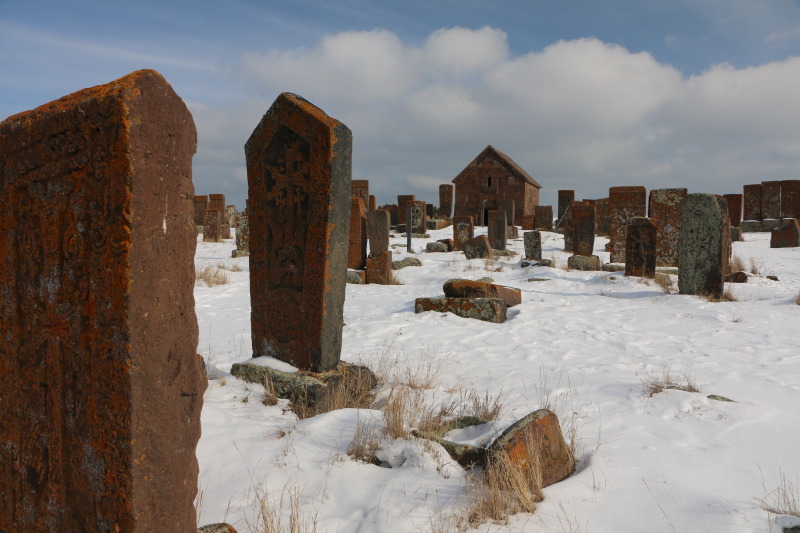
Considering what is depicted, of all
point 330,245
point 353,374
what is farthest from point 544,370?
point 330,245

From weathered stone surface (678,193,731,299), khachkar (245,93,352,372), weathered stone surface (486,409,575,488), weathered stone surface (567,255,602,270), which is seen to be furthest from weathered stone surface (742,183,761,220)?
weathered stone surface (486,409,575,488)

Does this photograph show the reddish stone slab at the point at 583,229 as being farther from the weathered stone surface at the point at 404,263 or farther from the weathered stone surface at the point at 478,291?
the weathered stone surface at the point at 478,291

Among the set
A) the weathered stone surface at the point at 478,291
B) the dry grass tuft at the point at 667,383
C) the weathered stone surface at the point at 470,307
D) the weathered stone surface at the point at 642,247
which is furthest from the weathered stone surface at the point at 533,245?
the dry grass tuft at the point at 667,383

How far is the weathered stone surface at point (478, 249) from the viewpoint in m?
14.7

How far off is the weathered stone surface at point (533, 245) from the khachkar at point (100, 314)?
13179 millimetres

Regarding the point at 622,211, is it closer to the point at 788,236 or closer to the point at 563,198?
the point at 788,236

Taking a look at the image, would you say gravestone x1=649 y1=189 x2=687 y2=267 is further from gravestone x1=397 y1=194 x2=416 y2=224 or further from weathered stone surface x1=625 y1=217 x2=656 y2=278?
gravestone x1=397 y1=194 x2=416 y2=224

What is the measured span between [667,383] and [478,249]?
34.8ft

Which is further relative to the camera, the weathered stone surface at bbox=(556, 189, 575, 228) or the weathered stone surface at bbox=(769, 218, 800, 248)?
the weathered stone surface at bbox=(556, 189, 575, 228)

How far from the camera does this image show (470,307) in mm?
7449

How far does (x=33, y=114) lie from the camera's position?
1958 millimetres

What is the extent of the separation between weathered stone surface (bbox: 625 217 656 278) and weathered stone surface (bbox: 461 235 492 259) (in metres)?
4.42

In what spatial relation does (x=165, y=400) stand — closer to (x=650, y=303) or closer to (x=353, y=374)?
(x=353, y=374)

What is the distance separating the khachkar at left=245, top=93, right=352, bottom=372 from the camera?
4.27 metres
